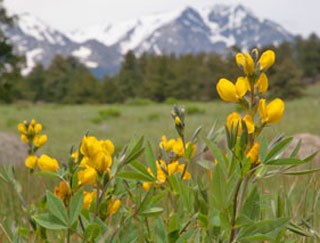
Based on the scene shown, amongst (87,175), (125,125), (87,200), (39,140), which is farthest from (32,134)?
(125,125)

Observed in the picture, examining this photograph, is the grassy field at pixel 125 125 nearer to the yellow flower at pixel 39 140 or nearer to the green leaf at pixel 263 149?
the yellow flower at pixel 39 140

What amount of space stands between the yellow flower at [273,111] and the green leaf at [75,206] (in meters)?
0.24

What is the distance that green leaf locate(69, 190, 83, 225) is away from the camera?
22.9 inches

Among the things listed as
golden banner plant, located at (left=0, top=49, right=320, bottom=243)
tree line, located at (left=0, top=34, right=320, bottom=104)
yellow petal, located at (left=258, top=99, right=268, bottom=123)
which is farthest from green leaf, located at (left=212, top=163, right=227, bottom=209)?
tree line, located at (left=0, top=34, right=320, bottom=104)

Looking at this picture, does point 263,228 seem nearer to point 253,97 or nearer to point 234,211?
point 234,211

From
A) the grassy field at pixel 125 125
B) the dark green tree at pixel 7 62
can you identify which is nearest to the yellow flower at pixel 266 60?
the grassy field at pixel 125 125

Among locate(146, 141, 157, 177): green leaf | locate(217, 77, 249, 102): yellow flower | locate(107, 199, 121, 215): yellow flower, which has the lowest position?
locate(107, 199, 121, 215): yellow flower

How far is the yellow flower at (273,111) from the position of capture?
59 cm

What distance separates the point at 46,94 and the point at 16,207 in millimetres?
34978

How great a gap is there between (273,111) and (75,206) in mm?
265

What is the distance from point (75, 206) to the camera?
58cm

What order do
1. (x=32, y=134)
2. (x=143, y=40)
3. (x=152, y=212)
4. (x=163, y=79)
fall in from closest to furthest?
(x=152, y=212)
(x=32, y=134)
(x=163, y=79)
(x=143, y=40)

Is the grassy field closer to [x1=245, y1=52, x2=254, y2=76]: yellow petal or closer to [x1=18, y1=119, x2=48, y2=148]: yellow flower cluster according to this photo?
[x1=18, y1=119, x2=48, y2=148]: yellow flower cluster

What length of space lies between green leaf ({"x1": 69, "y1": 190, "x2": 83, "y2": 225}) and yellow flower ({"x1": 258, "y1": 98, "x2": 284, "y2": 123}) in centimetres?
24
